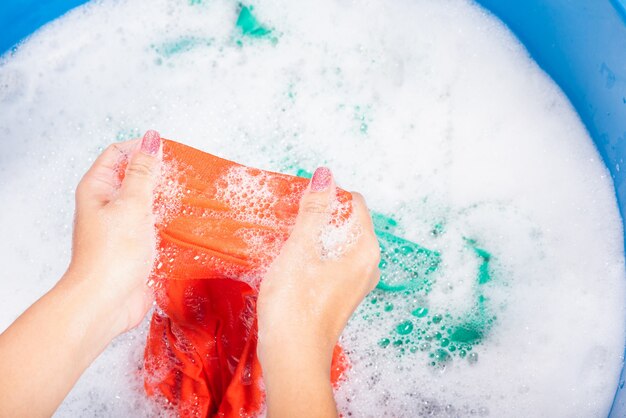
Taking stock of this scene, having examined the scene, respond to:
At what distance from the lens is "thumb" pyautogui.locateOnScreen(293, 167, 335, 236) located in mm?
809

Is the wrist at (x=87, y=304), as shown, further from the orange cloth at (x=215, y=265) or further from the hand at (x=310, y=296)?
the hand at (x=310, y=296)

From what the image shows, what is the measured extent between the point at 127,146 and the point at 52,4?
473 millimetres

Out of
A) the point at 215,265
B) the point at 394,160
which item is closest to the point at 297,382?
the point at 215,265

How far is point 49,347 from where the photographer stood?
72 centimetres

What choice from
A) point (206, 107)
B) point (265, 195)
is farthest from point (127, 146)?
point (206, 107)

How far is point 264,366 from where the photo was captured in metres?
0.76

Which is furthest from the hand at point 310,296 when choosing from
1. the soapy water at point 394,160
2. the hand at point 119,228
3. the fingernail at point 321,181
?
the soapy water at point 394,160

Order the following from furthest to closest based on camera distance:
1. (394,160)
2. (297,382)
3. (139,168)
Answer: (394,160) < (139,168) < (297,382)

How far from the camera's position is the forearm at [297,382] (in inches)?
27.3

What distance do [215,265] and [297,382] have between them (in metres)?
0.23

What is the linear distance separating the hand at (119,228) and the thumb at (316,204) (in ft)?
0.71

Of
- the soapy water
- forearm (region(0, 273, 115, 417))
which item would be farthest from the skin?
the soapy water

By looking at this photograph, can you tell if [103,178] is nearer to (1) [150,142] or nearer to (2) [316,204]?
(1) [150,142]

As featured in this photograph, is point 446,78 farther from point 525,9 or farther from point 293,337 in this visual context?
point 293,337
